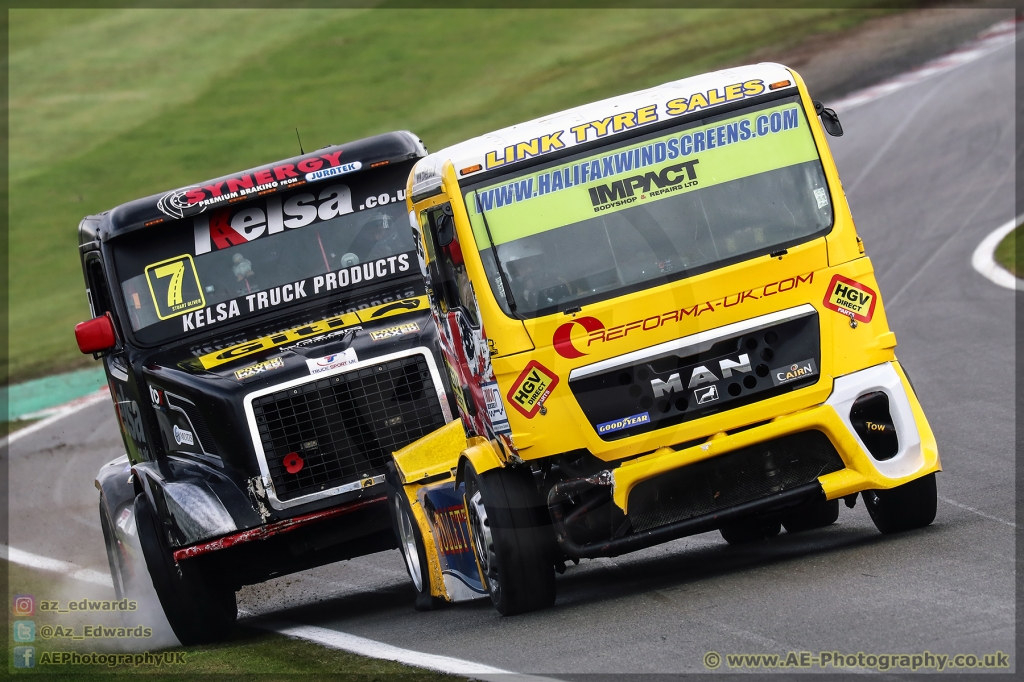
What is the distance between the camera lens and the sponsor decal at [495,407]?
7.47 metres

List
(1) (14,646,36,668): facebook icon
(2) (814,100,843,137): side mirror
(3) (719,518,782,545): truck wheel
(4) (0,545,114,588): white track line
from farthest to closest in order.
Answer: (4) (0,545,114,588): white track line < (3) (719,518,782,545): truck wheel < (1) (14,646,36,668): facebook icon < (2) (814,100,843,137): side mirror

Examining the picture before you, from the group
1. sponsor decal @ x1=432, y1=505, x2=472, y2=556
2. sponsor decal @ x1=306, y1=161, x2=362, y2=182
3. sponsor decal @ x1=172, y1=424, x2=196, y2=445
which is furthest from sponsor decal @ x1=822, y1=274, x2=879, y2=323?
sponsor decal @ x1=172, y1=424, x2=196, y2=445

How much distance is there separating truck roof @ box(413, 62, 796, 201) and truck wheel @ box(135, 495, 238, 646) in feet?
10.4

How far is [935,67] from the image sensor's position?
25531 mm

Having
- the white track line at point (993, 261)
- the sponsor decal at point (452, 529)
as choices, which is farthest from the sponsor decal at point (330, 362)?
the white track line at point (993, 261)

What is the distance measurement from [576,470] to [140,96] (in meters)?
29.8

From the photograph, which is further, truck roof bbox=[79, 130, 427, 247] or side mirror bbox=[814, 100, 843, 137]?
truck roof bbox=[79, 130, 427, 247]

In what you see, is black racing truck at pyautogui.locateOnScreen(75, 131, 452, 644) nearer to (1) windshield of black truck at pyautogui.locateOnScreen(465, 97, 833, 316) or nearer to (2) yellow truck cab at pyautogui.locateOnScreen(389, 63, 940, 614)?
(2) yellow truck cab at pyautogui.locateOnScreen(389, 63, 940, 614)

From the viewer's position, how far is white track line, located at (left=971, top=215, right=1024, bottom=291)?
15.5 metres

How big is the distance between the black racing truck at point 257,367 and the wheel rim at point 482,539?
4.89 feet

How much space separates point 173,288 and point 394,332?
5.72 feet

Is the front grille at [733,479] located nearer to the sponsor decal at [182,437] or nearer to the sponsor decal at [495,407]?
the sponsor decal at [495,407]

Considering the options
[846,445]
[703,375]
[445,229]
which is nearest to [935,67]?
[846,445]

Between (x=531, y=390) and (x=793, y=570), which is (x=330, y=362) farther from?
(x=793, y=570)
